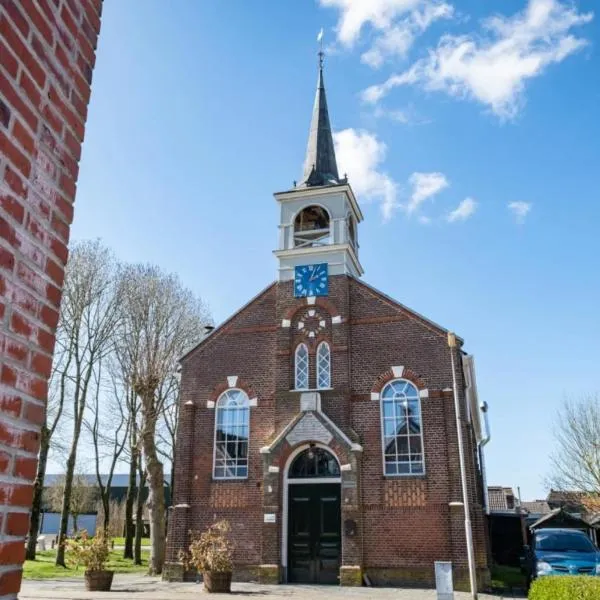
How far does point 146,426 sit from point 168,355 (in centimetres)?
381

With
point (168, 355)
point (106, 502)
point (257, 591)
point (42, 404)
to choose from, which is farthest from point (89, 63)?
point (106, 502)

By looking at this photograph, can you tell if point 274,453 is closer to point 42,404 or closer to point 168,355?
point 168,355

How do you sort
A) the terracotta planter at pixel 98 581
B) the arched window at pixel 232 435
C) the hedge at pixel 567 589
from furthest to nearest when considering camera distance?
the arched window at pixel 232 435
the terracotta planter at pixel 98 581
the hedge at pixel 567 589

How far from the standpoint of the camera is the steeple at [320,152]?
77.0 ft

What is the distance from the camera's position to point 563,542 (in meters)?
16.0

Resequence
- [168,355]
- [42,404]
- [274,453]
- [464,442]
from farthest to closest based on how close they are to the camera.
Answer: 1. [168,355]
2. [274,453]
3. [464,442]
4. [42,404]

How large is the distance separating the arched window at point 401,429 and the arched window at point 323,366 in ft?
6.40

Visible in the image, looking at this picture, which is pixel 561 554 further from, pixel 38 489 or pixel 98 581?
pixel 38 489

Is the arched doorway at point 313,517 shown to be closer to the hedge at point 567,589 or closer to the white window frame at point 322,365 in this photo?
the white window frame at point 322,365

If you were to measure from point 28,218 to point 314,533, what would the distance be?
58.4 ft

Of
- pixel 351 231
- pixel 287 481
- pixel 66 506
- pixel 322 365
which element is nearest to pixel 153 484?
pixel 66 506

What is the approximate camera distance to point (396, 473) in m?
18.2

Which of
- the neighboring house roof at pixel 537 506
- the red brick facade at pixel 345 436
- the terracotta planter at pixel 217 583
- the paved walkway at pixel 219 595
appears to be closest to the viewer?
the paved walkway at pixel 219 595

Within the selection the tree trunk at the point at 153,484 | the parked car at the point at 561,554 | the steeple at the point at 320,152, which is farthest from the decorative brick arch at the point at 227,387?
the parked car at the point at 561,554
